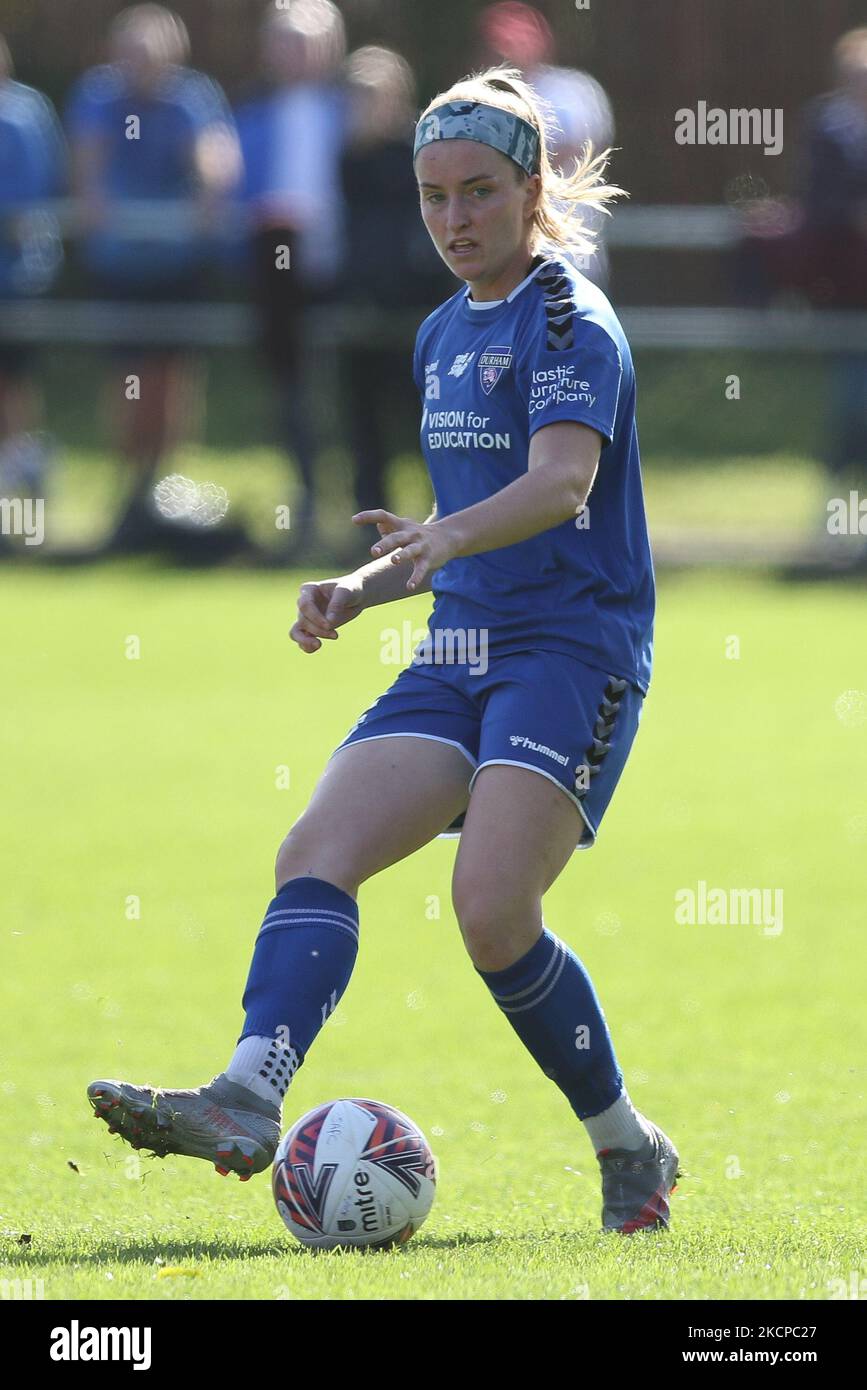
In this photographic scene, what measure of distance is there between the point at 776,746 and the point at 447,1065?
4.96 m

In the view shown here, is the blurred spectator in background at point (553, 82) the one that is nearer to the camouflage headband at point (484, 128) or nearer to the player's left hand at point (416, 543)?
the camouflage headband at point (484, 128)

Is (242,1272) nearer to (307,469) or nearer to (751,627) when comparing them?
(751,627)

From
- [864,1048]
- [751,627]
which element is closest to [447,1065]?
[864,1048]

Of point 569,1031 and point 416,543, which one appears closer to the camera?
point 416,543

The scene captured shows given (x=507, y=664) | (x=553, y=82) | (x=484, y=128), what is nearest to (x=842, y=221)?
(x=553, y=82)

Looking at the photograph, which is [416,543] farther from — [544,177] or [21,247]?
[21,247]

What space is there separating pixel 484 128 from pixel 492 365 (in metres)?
0.48

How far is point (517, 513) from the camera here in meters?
4.36

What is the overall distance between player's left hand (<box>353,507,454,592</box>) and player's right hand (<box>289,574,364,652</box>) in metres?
0.27

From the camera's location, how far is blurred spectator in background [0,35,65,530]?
1545 cm

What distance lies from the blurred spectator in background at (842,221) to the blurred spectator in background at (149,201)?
3.77 meters

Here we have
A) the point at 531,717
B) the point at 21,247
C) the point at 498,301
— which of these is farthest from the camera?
the point at 21,247

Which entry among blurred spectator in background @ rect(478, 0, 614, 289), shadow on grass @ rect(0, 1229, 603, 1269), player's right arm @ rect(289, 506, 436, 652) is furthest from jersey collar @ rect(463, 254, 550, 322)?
blurred spectator in background @ rect(478, 0, 614, 289)
